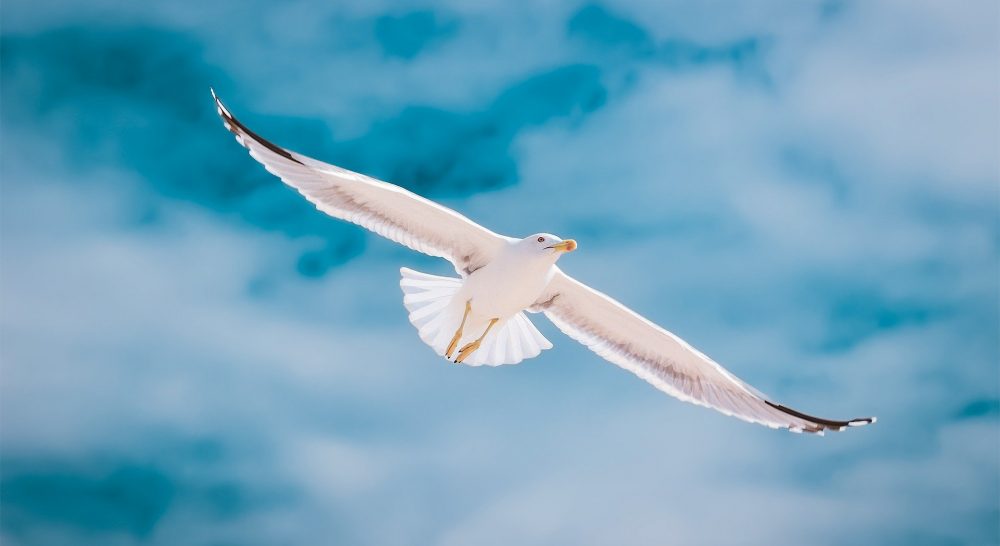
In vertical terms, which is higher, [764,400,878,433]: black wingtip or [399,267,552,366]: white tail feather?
[399,267,552,366]: white tail feather

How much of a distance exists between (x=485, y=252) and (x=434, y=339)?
2.59 ft

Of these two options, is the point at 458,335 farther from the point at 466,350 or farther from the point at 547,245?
the point at 547,245

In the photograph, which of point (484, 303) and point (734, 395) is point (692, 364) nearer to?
point (734, 395)

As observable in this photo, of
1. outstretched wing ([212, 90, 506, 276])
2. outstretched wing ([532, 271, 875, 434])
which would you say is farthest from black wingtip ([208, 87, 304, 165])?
outstretched wing ([532, 271, 875, 434])

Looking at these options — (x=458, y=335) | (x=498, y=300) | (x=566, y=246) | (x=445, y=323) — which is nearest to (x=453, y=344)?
(x=458, y=335)

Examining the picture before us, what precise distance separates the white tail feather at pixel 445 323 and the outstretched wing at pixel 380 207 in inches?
9.0

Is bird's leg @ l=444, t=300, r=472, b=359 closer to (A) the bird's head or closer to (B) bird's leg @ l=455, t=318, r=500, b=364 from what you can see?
(B) bird's leg @ l=455, t=318, r=500, b=364

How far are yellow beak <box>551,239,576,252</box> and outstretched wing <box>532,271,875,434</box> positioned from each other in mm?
737

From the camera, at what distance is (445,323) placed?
27.6ft

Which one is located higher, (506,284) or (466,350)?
(506,284)

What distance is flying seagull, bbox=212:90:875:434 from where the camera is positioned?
7906mm

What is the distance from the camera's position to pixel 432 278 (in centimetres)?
842

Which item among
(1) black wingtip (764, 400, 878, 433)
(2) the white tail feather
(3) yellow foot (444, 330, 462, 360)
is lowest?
(1) black wingtip (764, 400, 878, 433)

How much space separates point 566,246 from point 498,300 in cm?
67
